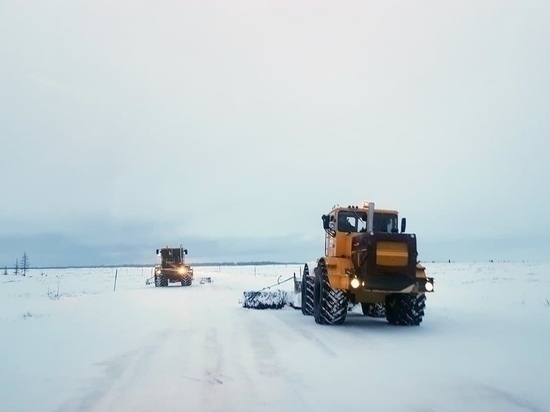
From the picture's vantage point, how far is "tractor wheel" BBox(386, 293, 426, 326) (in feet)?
42.8

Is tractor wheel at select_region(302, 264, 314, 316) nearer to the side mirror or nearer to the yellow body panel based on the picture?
the side mirror

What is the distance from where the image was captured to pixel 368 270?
12188 mm

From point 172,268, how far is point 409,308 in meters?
28.9

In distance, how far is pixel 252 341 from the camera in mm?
Result: 10445

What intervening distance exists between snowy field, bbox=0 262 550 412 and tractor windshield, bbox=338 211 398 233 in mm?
2642

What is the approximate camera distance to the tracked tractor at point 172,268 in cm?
3906

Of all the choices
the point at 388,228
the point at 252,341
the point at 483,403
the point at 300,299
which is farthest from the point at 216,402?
the point at 300,299

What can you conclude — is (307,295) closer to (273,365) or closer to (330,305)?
(330,305)

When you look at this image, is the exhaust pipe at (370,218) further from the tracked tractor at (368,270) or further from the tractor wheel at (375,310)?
the tractor wheel at (375,310)

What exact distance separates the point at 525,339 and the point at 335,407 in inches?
248

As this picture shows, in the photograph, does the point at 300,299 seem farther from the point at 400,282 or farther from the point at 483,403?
the point at 483,403

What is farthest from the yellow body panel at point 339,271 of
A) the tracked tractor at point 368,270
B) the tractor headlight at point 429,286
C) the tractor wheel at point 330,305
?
the tractor headlight at point 429,286

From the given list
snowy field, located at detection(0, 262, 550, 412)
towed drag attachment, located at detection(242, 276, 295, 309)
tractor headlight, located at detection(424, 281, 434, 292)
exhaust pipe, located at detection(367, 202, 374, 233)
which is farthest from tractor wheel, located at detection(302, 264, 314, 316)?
tractor headlight, located at detection(424, 281, 434, 292)

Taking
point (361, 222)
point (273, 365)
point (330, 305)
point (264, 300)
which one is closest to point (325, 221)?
point (361, 222)
